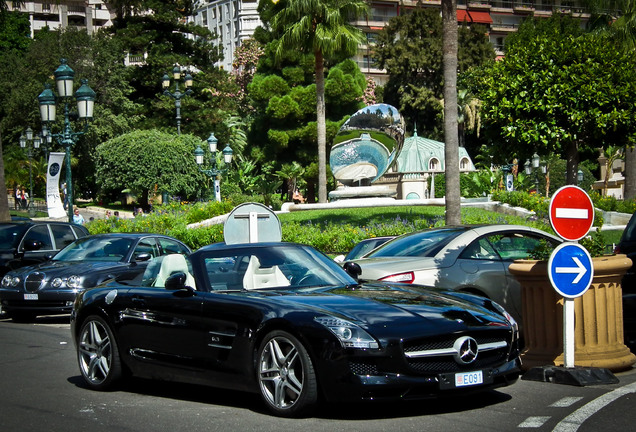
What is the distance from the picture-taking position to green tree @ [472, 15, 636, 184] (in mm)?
15484

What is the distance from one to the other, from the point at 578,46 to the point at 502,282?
6835 mm

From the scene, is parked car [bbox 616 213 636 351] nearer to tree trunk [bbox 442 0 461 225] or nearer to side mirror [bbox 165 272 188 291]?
side mirror [bbox 165 272 188 291]

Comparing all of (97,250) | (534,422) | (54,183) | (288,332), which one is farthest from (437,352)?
(54,183)

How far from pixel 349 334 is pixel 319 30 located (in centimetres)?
3255

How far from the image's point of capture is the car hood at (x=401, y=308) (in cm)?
645

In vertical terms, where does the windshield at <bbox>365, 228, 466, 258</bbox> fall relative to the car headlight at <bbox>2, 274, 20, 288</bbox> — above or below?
above

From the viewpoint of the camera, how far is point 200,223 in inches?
1417

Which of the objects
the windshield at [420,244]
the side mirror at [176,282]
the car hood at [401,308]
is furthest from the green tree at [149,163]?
the car hood at [401,308]

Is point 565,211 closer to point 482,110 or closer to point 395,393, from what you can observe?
point 395,393

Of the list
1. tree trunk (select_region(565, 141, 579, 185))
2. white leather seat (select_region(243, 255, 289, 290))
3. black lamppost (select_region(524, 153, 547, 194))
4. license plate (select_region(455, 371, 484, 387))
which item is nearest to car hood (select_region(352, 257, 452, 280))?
white leather seat (select_region(243, 255, 289, 290))

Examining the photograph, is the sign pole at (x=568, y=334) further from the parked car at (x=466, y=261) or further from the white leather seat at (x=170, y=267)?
the white leather seat at (x=170, y=267)

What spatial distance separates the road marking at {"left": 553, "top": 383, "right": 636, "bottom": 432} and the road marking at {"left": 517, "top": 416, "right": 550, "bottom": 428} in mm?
120

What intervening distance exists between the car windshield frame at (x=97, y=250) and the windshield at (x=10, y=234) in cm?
289

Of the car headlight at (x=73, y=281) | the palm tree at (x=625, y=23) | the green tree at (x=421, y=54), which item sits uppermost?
the green tree at (x=421, y=54)
